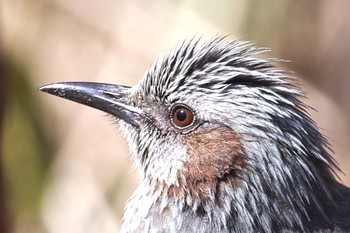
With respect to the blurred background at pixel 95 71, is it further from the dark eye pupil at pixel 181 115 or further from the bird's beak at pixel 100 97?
the dark eye pupil at pixel 181 115

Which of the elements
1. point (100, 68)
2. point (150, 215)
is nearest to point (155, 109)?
point (150, 215)

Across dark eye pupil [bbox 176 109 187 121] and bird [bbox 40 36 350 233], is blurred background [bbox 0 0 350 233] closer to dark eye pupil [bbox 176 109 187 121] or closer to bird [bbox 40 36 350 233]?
bird [bbox 40 36 350 233]

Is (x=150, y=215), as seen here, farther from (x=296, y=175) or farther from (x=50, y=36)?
(x=50, y=36)

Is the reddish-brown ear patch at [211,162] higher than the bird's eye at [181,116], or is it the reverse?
the bird's eye at [181,116]

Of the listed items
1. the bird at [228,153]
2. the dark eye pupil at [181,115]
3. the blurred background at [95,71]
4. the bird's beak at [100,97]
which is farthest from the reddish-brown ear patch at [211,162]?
the blurred background at [95,71]

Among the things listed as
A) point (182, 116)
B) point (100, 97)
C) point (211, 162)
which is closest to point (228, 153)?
point (211, 162)

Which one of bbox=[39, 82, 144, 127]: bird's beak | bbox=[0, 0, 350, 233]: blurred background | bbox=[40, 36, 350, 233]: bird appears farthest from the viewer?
bbox=[0, 0, 350, 233]: blurred background

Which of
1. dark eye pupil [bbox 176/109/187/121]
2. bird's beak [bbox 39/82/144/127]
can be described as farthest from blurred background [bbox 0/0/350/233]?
dark eye pupil [bbox 176/109/187/121]

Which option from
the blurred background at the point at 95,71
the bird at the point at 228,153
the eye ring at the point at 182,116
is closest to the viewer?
the bird at the point at 228,153
